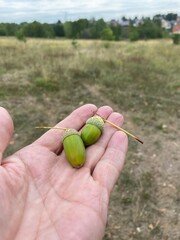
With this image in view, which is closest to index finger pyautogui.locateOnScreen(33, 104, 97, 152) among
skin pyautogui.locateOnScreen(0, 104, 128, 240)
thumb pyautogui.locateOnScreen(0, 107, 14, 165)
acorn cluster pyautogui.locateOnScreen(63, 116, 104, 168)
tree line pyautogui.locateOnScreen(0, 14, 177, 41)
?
skin pyautogui.locateOnScreen(0, 104, 128, 240)

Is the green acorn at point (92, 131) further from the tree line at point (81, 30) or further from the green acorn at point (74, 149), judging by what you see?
the tree line at point (81, 30)

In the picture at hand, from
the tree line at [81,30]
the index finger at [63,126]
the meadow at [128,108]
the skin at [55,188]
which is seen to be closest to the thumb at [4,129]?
the skin at [55,188]

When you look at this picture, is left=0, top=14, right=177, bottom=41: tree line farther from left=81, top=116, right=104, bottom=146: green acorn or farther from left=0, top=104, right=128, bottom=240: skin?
left=0, top=104, right=128, bottom=240: skin

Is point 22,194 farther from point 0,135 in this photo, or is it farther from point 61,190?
point 0,135

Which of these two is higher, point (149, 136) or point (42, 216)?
point (42, 216)

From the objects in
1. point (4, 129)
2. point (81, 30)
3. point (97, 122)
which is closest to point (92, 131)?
point (97, 122)

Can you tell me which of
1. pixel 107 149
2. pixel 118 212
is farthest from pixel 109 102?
pixel 107 149

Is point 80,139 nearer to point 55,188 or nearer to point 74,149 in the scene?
point 74,149
